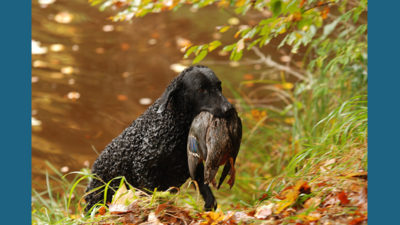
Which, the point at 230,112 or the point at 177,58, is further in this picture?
the point at 177,58

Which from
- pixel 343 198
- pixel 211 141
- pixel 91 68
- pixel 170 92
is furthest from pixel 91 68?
pixel 343 198

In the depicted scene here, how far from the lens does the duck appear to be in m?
1.77

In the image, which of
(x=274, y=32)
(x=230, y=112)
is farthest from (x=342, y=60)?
(x=230, y=112)

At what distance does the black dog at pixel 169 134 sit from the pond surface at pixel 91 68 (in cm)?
39

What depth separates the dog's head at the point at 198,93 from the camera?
1.79 metres

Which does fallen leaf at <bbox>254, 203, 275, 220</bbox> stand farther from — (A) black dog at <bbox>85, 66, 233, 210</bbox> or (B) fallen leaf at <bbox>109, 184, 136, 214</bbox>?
(B) fallen leaf at <bbox>109, 184, 136, 214</bbox>

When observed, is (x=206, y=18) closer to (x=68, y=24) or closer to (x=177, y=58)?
(x=177, y=58)

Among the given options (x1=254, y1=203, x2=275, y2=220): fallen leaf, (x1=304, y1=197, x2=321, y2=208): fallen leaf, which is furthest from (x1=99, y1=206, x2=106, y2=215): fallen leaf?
(x1=304, y1=197, x2=321, y2=208): fallen leaf

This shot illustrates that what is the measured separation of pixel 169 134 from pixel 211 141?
0.69 feet

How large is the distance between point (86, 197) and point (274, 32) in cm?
134

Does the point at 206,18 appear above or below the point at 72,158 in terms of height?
above

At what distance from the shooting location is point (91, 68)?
2.38m

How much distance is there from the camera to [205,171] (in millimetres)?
1784

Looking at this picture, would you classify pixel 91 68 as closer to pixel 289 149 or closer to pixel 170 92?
pixel 170 92
